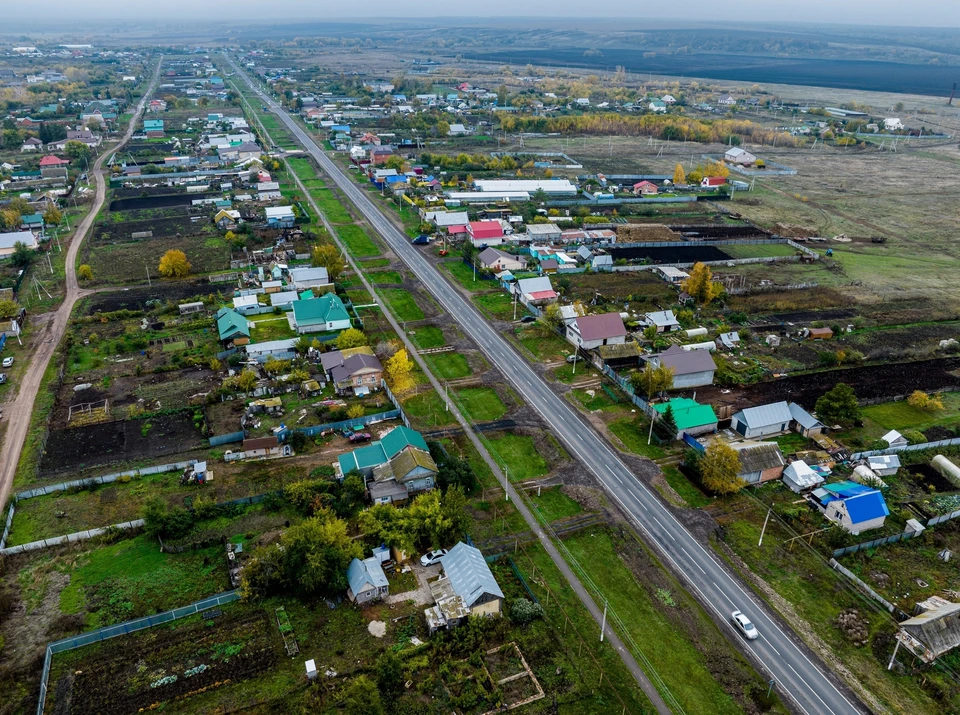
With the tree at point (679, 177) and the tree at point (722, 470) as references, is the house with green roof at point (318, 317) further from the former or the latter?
the tree at point (679, 177)

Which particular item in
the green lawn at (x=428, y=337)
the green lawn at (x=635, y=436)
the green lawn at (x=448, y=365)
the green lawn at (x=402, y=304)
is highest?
the green lawn at (x=402, y=304)

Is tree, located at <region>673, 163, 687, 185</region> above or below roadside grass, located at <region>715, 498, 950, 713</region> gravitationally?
above

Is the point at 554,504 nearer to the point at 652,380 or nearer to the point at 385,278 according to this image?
the point at 652,380

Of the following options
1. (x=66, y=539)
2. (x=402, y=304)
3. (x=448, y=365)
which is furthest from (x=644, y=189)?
(x=66, y=539)

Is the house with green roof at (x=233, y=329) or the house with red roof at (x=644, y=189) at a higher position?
the house with red roof at (x=644, y=189)

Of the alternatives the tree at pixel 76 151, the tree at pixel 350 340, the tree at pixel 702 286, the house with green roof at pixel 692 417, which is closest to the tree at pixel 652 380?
the house with green roof at pixel 692 417

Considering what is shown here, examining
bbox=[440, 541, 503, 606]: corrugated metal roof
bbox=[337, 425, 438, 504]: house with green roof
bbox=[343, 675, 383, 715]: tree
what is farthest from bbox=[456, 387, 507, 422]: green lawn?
bbox=[343, 675, 383, 715]: tree

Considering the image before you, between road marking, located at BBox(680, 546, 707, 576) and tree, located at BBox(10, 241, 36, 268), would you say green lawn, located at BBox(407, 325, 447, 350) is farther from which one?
tree, located at BBox(10, 241, 36, 268)
